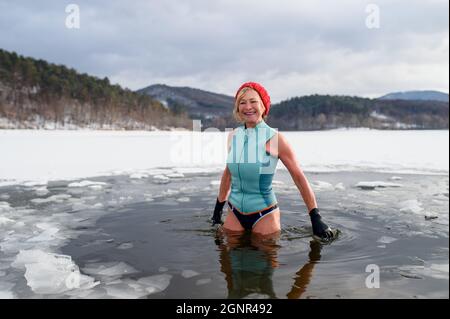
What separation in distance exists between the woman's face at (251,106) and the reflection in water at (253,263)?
1316mm

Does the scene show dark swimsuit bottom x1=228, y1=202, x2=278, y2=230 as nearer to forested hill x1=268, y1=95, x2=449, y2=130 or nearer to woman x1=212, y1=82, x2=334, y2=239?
woman x1=212, y1=82, x2=334, y2=239

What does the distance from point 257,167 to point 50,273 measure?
2.23 metres

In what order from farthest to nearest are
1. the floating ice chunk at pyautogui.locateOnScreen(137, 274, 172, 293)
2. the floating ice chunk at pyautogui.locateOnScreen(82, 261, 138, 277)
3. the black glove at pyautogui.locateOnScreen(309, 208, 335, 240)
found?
the black glove at pyautogui.locateOnScreen(309, 208, 335, 240)
the floating ice chunk at pyautogui.locateOnScreen(82, 261, 138, 277)
the floating ice chunk at pyautogui.locateOnScreen(137, 274, 172, 293)

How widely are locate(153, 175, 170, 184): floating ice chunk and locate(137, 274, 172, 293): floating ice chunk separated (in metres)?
6.59

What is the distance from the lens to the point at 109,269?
10.7 ft

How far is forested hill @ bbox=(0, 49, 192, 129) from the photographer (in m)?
67.5

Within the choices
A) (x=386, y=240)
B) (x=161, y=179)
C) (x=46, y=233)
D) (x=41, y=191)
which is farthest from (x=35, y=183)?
(x=386, y=240)

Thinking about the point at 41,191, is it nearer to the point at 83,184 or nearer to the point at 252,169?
the point at 83,184

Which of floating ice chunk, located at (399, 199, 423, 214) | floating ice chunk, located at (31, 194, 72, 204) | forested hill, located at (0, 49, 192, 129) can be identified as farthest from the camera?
forested hill, located at (0, 49, 192, 129)

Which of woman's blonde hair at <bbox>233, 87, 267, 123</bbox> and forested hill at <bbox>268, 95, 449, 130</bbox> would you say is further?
forested hill at <bbox>268, 95, 449, 130</bbox>

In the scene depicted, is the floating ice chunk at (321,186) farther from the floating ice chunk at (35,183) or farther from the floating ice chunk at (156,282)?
the floating ice chunk at (35,183)

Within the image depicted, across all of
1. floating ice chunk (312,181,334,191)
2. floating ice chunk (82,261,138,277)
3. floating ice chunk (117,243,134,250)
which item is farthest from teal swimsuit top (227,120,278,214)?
floating ice chunk (312,181,334,191)
